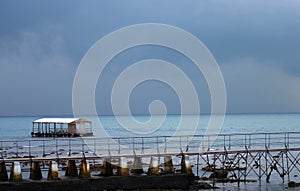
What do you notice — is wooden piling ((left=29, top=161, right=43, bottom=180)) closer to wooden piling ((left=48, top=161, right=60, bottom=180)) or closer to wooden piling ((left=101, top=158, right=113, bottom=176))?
wooden piling ((left=48, top=161, right=60, bottom=180))

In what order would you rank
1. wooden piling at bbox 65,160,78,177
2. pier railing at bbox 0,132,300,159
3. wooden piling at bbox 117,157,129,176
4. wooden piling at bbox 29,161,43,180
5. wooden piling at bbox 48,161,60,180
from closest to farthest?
1. wooden piling at bbox 48,161,60,180
2. wooden piling at bbox 29,161,43,180
3. wooden piling at bbox 117,157,129,176
4. wooden piling at bbox 65,160,78,177
5. pier railing at bbox 0,132,300,159

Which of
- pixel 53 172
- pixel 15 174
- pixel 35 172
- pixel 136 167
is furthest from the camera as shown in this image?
pixel 136 167

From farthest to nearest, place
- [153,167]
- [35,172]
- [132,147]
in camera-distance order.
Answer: [132,147], [153,167], [35,172]

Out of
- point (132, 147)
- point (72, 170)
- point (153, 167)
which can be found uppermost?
point (153, 167)

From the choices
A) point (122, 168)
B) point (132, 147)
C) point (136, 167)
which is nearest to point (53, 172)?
point (122, 168)

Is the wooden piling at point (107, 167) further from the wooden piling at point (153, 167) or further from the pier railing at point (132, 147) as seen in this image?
the wooden piling at point (153, 167)

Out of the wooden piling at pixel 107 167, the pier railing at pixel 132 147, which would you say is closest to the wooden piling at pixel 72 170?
the pier railing at pixel 132 147

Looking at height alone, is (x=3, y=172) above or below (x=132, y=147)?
above

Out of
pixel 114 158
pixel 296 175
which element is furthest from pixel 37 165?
pixel 296 175

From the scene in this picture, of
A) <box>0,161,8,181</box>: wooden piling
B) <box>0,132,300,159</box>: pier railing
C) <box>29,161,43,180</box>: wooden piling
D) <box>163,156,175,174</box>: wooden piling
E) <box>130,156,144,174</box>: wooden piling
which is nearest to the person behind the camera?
<box>0,161,8,181</box>: wooden piling

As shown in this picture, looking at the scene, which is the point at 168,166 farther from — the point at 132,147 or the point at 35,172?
the point at 132,147

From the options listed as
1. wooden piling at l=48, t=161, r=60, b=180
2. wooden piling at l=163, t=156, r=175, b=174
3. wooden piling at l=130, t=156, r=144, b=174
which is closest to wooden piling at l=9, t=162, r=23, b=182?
wooden piling at l=48, t=161, r=60, b=180

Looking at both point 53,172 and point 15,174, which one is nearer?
point 15,174

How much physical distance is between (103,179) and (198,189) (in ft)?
21.6
